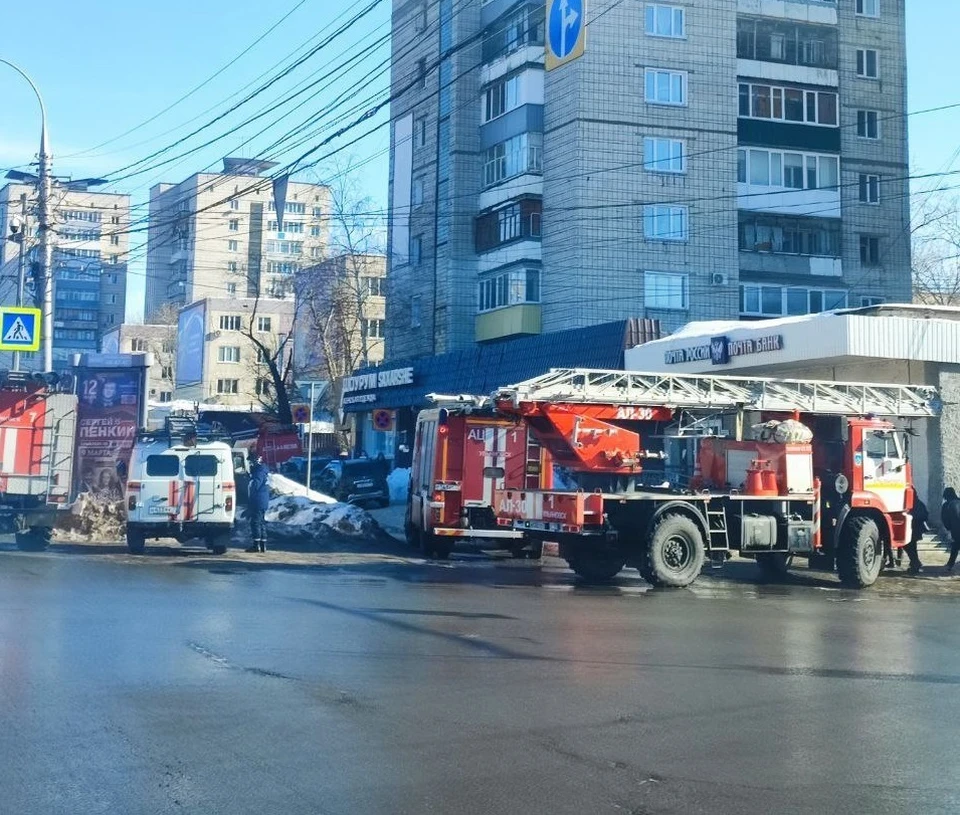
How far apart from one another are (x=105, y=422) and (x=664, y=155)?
25066 millimetres

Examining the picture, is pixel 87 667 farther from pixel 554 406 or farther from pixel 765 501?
pixel 765 501

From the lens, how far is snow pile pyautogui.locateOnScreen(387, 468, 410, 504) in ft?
116

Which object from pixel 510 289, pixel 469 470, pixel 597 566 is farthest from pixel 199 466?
pixel 510 289

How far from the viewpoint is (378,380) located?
46531 millimetres

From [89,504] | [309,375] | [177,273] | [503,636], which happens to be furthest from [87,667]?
[177,273]

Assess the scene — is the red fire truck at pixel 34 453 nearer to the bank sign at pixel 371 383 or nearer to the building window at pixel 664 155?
the bank sign at pixel 371 383

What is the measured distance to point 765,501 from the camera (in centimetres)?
1853

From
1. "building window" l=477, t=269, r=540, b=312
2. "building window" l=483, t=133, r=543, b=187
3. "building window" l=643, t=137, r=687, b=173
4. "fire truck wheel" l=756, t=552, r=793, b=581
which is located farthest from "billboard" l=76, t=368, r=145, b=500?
"building window" l=643, t=137, r=687, b=173

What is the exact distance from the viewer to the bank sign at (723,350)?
87.5 feet

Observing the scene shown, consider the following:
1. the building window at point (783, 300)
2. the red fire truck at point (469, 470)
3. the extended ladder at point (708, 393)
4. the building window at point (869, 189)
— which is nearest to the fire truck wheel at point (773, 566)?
the extended ladder at point (708, 393)

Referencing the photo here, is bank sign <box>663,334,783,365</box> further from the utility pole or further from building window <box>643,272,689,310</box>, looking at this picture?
the utility pole

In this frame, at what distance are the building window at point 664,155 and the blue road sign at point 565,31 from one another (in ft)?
80.3

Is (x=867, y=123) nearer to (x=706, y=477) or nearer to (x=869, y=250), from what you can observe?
(x=869, y=250)

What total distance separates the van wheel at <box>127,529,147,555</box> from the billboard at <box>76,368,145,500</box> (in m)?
4.62
